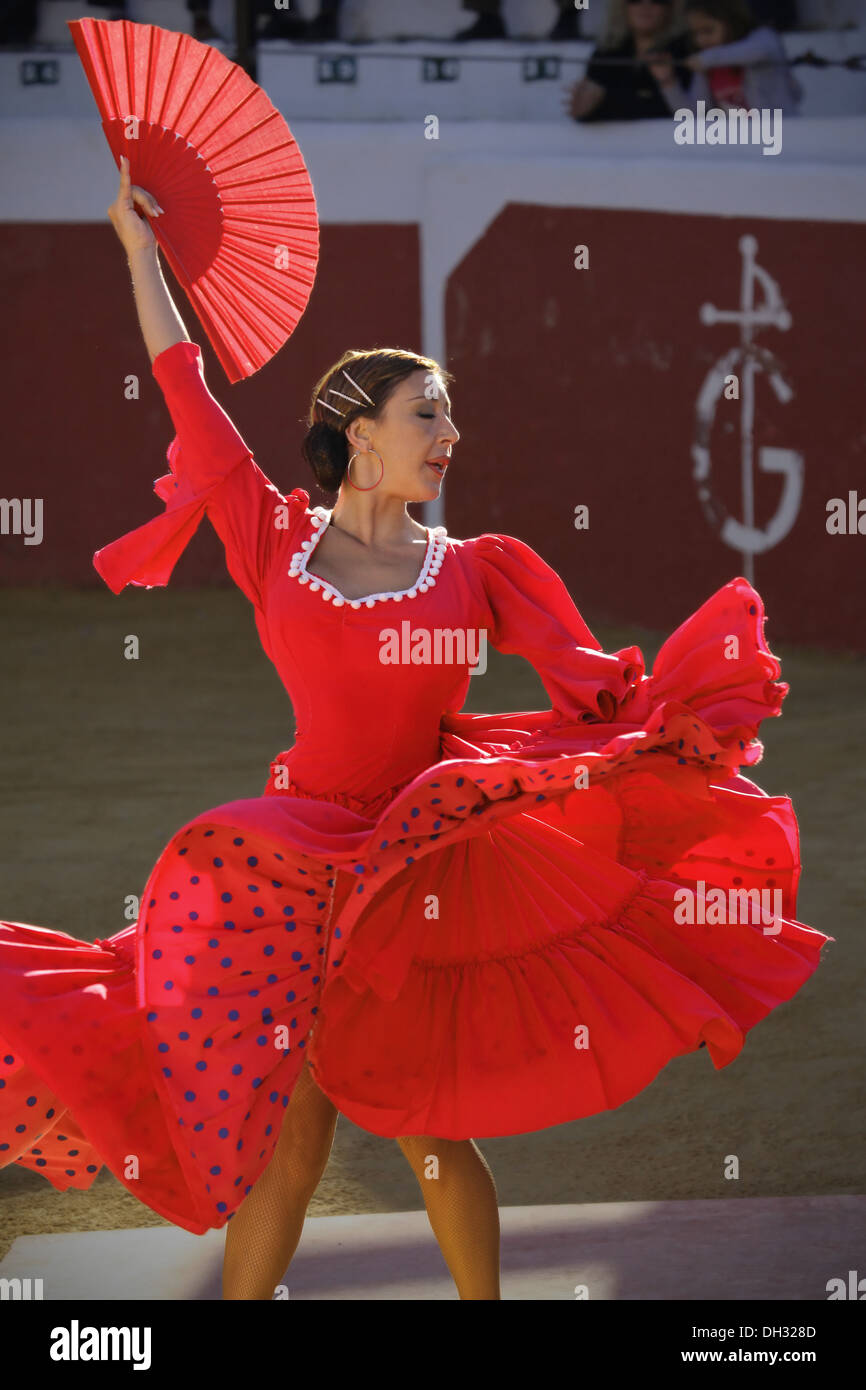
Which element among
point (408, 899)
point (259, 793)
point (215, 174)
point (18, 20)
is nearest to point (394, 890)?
point (408, 899)

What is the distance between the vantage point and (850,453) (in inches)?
370

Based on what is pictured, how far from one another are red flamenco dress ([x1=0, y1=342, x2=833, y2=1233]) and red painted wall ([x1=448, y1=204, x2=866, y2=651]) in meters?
6.54

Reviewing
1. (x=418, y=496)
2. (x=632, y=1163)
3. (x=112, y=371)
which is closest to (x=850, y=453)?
(x=112, y=371)

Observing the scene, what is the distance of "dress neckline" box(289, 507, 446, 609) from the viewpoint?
300 cm

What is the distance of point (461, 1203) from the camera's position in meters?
2.92

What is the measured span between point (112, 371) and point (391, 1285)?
917 centimetres

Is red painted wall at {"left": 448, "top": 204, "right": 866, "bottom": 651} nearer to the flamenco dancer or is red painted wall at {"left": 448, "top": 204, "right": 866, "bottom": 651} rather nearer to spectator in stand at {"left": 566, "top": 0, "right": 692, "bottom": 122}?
spectator in stand at {"left": 566, "top": 0, "right": 692, "bottom": 122}

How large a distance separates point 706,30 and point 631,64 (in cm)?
49

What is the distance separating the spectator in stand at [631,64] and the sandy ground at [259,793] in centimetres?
325

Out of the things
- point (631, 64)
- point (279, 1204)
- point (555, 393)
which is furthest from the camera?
point (631, 64)

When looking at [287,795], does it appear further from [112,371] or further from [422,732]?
[112,371]

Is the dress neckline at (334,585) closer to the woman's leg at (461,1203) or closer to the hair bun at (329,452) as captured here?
the hair bun at (329,452)

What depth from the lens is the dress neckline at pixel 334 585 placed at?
3.00m

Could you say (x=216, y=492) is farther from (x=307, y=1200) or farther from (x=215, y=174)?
(x=307, y=1200)
